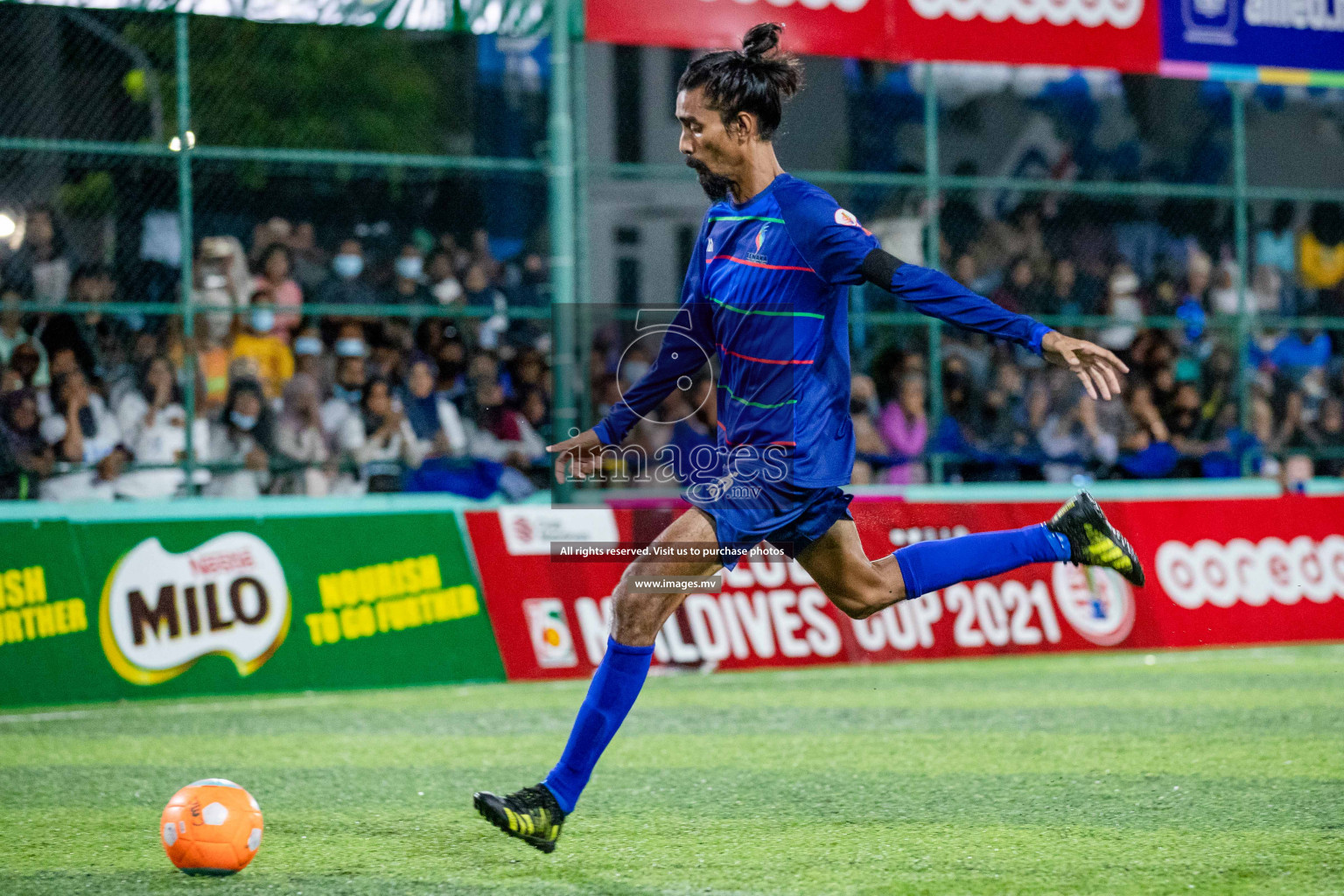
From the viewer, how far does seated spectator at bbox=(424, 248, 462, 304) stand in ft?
43.4

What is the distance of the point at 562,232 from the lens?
38.4 ft

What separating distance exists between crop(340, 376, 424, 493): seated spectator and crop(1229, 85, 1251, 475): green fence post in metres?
7.10

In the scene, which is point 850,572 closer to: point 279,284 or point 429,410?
point 429,410

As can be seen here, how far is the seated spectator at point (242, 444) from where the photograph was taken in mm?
11406

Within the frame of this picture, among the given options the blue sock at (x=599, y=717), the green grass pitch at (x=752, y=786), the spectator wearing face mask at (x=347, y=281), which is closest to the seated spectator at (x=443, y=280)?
the spectator wearing face mask at (x=347, y=281)

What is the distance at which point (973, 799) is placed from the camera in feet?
19.7

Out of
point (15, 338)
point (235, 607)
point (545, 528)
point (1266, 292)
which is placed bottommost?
point (235, 607)

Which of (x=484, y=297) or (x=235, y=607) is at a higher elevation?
(x=484, y=297)

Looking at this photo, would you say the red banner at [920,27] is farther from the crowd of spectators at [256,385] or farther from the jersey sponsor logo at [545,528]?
the jersey sponsor logo at [545,528]

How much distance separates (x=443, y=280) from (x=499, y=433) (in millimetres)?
1783

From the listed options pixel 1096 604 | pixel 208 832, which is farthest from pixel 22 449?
pixel 1096 604

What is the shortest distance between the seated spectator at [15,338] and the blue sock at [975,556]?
758cm

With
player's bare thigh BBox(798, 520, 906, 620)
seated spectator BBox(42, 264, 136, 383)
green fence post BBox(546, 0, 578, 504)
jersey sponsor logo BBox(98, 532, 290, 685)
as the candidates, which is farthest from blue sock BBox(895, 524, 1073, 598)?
seated spectator BBox(42, 264, 136, 383)

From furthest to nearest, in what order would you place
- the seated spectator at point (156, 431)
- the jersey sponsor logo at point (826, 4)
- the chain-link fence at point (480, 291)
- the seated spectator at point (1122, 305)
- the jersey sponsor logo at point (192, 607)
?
1. the seated spectator at point (1122, 305)
2. the jersey sponsor logo at point (826, 4)
3. the chain-link fence at point (480, 291)
4. the seated spectator at point (156, 431)
5. the jersey sponsor logo at point (192, 607)
